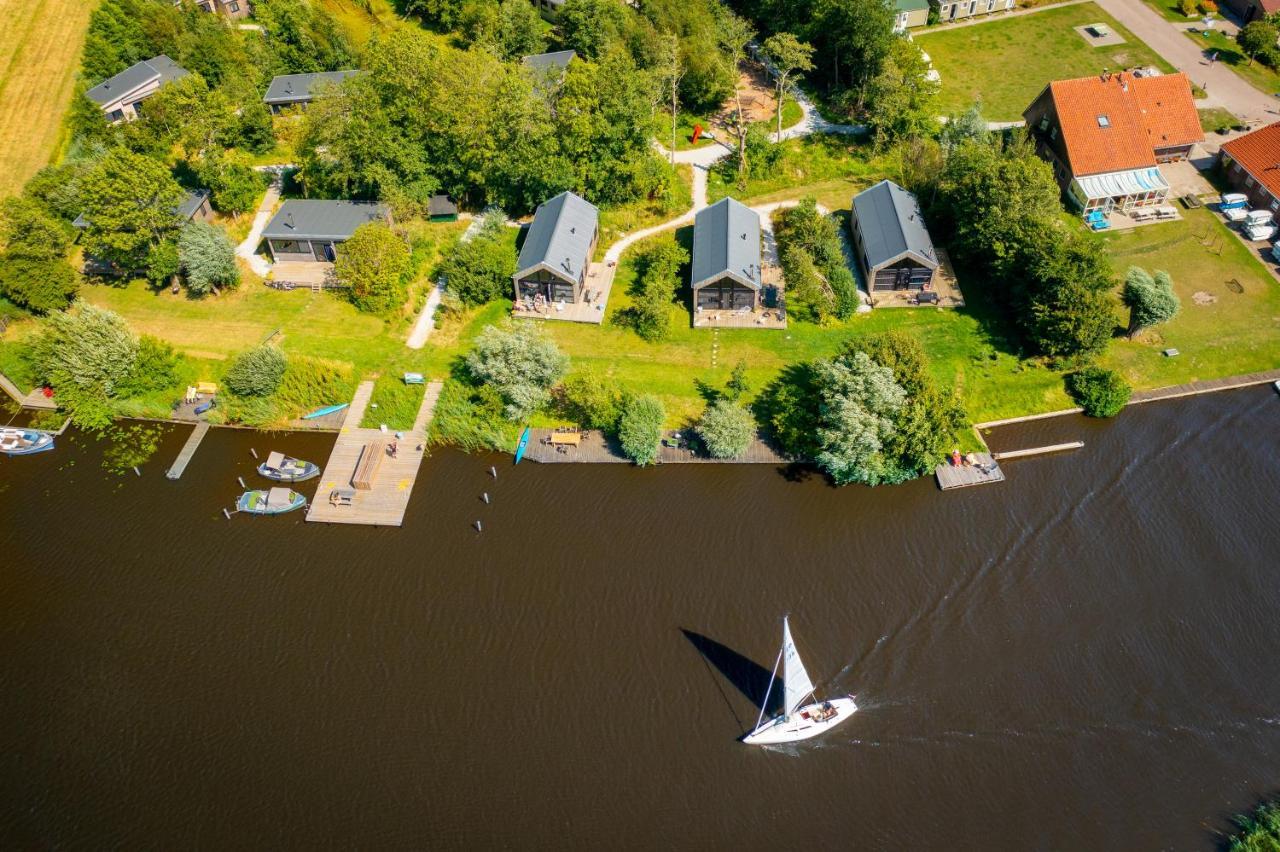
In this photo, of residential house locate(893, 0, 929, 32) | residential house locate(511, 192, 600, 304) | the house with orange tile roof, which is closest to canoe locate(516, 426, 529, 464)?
residential house locate(511, 192, 600, 304)

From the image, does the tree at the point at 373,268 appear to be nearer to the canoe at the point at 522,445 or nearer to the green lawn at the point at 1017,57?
the canoe at the point at 522,445

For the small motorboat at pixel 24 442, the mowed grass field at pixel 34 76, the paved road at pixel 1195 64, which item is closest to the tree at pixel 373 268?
the small motorboat at pixel 24 442

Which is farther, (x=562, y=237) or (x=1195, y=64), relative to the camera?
(x=1195, y=64)

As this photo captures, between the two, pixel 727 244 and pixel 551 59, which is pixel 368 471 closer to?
pixel 727 244

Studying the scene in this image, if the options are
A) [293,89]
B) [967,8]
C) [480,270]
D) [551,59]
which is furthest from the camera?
[967,8]

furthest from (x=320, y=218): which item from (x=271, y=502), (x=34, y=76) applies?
Answer: (x=34, y=76)

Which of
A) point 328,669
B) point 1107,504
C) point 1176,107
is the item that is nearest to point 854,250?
point 1107,504
